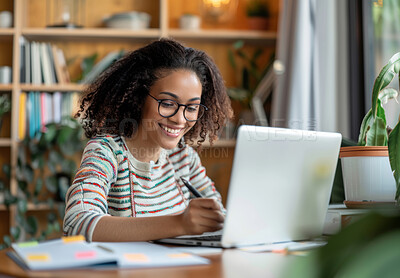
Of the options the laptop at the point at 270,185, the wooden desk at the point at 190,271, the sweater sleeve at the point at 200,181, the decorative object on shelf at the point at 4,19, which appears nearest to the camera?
the wooden desk at the point at 190,271

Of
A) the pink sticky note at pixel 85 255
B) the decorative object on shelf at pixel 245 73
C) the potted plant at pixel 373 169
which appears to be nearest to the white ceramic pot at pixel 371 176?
the potted plant at pixel 373 169

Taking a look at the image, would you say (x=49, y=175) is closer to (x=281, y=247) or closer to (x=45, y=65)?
(x=45, y=65)

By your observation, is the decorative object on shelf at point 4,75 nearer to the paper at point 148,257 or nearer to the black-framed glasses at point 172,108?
the black-framed glasses at point 172,108

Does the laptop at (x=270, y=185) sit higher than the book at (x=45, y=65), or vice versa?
the book at (x=45, y=65)

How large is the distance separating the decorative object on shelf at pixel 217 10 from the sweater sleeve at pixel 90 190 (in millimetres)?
2011

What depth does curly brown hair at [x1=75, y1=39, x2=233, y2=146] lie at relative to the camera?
4.82 ft

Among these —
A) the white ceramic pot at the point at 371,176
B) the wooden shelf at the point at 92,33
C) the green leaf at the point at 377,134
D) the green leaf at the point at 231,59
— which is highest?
the wooden shelf at the point at 92,33

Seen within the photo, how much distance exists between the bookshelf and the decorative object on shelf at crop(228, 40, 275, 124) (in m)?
0.06

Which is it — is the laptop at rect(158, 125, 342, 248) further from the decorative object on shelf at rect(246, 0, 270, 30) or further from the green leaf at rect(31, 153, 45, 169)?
the decorative object on shelf at rect(246, 0, 270, 30)

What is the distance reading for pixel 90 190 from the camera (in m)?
1.11

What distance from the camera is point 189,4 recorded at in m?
3.31

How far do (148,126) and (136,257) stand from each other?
28.5 inches

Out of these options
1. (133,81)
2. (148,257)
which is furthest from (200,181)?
(148,257)

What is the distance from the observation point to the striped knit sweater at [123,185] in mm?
1076
